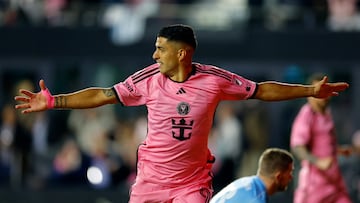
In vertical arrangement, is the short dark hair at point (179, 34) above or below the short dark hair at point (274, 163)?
above

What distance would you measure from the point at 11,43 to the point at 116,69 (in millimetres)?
1927

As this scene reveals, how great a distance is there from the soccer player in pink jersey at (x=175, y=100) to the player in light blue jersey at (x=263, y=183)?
→ 0.85 ft

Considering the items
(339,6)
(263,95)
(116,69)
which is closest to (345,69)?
(339,6)

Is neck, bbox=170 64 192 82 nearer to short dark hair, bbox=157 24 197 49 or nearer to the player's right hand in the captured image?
short dark hair, bbox=157 24 197 49

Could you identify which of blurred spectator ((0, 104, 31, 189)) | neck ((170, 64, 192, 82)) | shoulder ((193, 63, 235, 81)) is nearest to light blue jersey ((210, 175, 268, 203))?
shoulder ((193, 63, 235, 81))

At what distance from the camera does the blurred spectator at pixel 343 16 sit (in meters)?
22.5

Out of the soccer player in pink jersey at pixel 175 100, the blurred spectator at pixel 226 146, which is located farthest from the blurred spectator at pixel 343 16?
the soccer player in pink jersey at pixel 175 100

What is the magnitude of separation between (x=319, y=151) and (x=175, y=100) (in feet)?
12.5

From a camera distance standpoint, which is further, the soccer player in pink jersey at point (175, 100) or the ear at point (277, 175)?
the ear at point (277, 175)

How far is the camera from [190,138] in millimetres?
10758

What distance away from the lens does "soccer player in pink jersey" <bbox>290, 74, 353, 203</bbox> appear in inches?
553

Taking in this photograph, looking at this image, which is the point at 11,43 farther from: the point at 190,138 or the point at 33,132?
the point at 190,138

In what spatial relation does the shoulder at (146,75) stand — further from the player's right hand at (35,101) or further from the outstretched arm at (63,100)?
the player's right hand at (35,101)

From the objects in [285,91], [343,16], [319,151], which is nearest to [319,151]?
[319,151]
